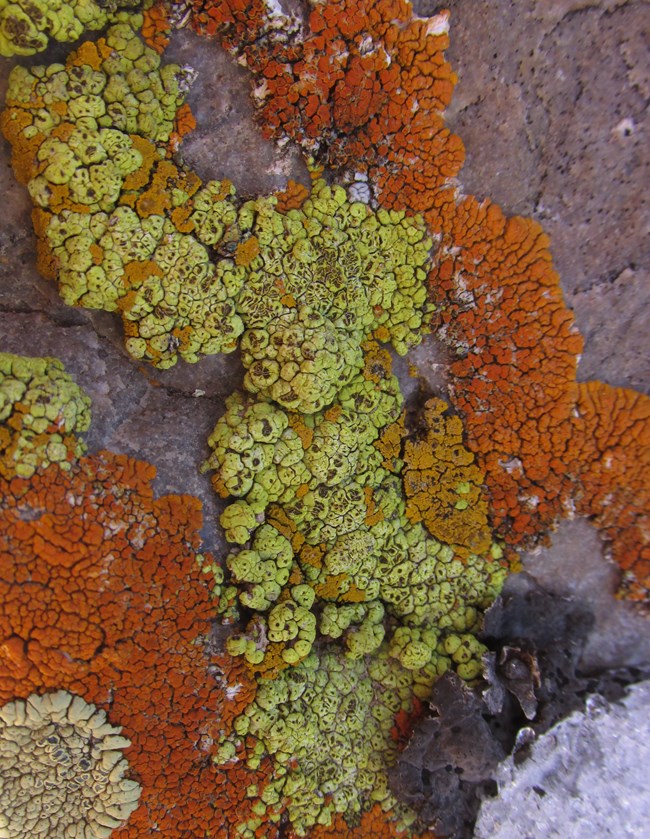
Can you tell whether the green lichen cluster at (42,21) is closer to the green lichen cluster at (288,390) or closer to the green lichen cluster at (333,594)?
the green lichen cluster at (288,390)

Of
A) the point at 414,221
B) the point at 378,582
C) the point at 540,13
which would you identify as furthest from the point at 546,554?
the point at 540,13

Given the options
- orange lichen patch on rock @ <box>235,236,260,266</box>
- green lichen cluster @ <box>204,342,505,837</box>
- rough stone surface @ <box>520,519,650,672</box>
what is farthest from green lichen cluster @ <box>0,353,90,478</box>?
rough stone surface @ <box>520,519,650,672</box>

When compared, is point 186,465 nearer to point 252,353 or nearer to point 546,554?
point 252,353

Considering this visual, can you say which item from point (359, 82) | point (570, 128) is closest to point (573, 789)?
point (570, 128)

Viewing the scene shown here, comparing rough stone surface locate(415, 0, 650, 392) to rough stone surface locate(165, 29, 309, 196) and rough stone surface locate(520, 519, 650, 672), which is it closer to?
rough stone surface locate(165, 29, 309, 196)

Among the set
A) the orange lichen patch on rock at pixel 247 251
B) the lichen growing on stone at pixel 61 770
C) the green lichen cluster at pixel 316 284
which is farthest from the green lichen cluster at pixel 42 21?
the lichen growing on stone at pixel 61 770
